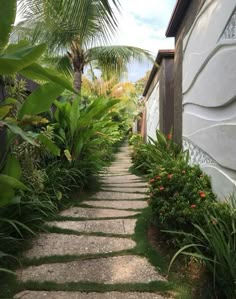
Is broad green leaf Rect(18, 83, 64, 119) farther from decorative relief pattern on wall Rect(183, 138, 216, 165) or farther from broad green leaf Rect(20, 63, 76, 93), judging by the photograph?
decorative relief pattern on wall Rect(183, 138, 216, 165)

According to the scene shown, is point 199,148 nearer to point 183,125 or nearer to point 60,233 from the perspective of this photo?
point 183,125

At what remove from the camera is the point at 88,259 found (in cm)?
285

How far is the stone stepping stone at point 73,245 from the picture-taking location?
2.94 m

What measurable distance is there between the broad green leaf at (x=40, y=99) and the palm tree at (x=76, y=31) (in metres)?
1.44

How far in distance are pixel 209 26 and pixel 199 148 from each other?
1.58 m

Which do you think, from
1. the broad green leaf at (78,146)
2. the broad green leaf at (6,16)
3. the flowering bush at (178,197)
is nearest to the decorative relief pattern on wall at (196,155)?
the flowering bush at (178,197)

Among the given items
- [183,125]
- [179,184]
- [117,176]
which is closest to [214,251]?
[179,184]

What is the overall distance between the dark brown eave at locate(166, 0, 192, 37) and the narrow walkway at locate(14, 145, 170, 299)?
11.0ft

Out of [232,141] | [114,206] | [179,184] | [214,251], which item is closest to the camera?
[214,251]

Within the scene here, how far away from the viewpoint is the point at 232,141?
2812mm

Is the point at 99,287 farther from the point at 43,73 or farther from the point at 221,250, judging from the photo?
the point at 43,73

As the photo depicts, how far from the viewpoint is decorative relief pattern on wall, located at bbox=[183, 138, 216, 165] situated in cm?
371

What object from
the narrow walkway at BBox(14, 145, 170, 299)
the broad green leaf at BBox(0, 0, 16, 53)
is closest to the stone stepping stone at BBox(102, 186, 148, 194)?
the narrow walkway at BBox(14, 145, 170, 299)

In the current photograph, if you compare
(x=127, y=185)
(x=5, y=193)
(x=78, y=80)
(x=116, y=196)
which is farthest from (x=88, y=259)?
(x=78, y=80)
